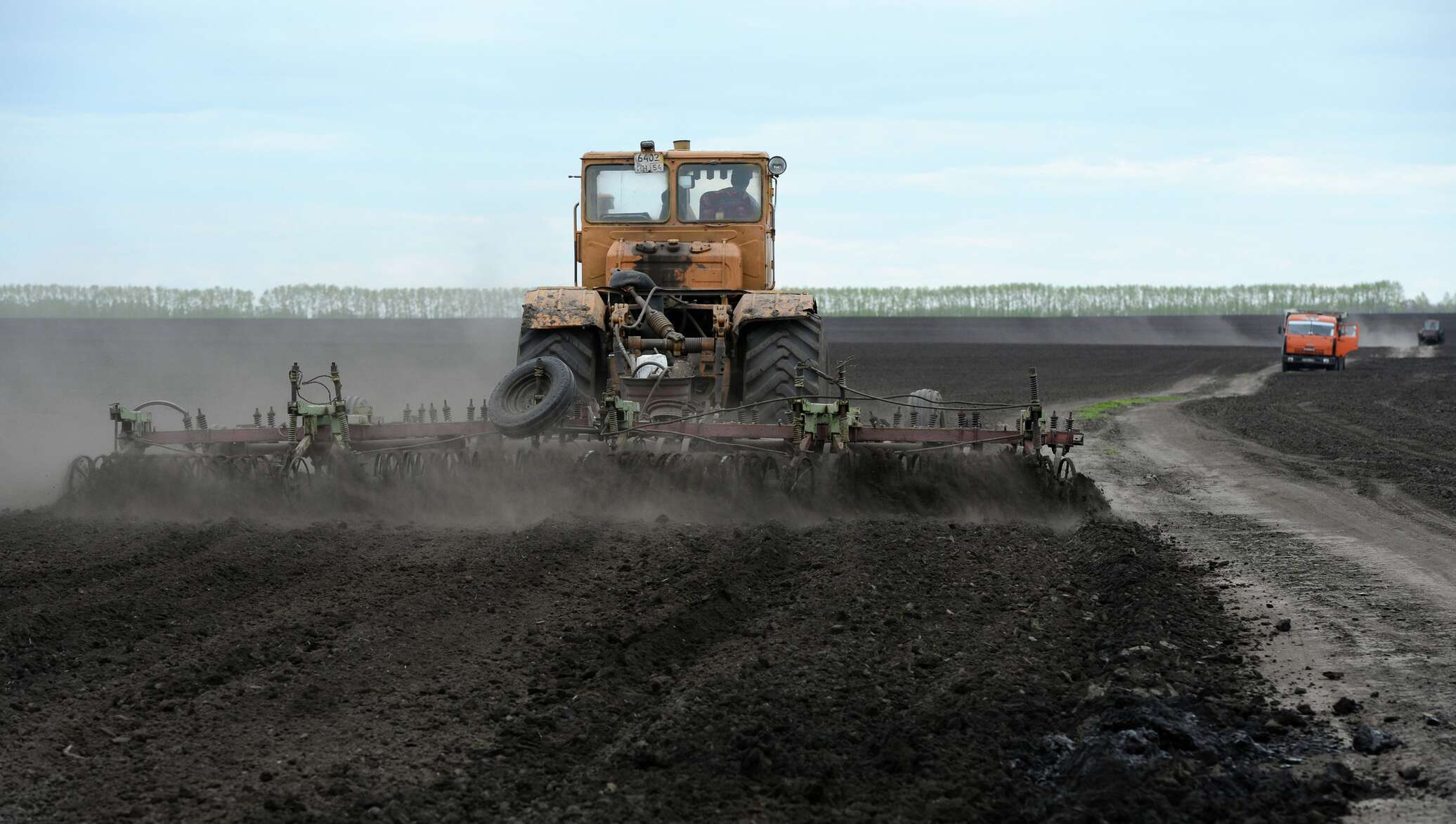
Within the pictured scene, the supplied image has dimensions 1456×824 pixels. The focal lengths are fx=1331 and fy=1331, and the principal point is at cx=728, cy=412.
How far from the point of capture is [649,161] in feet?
38.2

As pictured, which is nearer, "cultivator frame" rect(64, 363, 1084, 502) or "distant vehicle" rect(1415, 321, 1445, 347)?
"cultivator frame" rect(64, 363, 1084, 502)

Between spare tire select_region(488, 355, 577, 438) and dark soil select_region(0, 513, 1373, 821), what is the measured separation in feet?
4.47

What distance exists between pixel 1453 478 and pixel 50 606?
37.5 ft

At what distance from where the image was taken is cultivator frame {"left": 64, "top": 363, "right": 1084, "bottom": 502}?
29.5 ft

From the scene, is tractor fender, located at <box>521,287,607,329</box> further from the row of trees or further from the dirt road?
the row of trees

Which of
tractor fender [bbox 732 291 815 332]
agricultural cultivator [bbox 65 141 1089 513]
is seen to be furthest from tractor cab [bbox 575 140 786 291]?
tractor fender [bbox 732 291 815 332]

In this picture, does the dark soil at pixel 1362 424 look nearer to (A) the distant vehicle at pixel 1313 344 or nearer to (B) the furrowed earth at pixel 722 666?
(A) the distant vehicle at pixel 1313 344

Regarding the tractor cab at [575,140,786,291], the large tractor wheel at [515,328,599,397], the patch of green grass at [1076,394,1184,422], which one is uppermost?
the tractor cab at [575,140,786,291]

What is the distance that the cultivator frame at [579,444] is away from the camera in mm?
8992

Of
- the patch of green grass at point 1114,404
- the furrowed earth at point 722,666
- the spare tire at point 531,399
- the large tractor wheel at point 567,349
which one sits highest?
the large tractor wheel at point 567,349

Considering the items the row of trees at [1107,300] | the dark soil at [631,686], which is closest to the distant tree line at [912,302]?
the row of trees at [1107,300]

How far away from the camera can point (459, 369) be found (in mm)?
25078

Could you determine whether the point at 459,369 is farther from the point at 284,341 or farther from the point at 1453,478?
the point at 284,341

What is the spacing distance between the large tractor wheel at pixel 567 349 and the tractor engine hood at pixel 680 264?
1070mm
